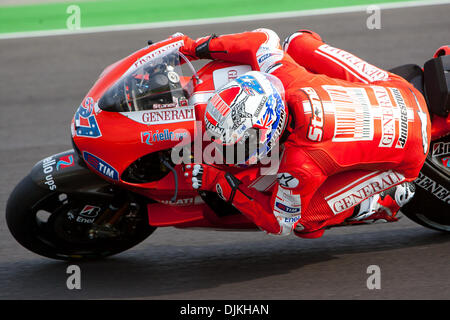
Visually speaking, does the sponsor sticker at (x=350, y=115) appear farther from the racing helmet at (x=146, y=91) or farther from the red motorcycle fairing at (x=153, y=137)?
the racing helmet at (x=146, y=91)

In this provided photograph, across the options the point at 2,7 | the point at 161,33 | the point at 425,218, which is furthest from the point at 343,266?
the point at 2,7

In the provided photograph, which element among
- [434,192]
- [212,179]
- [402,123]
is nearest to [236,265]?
[212,179]

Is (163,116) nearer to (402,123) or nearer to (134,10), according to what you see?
(402,123)

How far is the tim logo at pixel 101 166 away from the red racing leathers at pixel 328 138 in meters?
0.54

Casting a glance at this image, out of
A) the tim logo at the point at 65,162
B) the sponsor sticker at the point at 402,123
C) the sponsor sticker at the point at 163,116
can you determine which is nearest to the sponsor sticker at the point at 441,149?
the sponsor sticker at the point at 402,123

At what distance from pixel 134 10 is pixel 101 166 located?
572 centimetres

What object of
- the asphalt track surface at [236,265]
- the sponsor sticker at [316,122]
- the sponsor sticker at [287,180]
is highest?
the sponsor sticker at [316,122]

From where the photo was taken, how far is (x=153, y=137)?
3.93m

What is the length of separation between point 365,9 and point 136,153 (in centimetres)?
600

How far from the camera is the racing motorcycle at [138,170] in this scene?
13.1 feet

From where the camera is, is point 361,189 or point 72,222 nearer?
point 361,189

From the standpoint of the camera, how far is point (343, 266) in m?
4.69

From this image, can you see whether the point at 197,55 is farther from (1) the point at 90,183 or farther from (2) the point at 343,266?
(2) the point at 343,266
